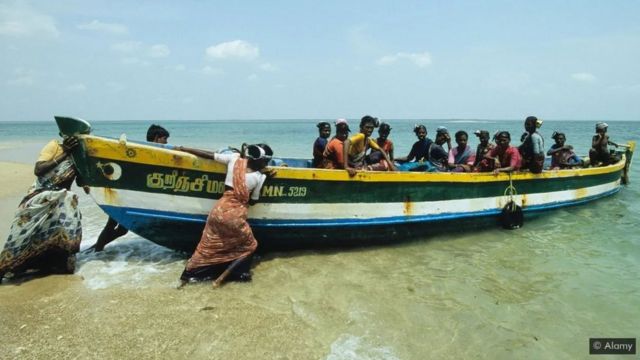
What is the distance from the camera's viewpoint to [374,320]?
4047 mm

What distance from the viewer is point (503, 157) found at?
7.17m

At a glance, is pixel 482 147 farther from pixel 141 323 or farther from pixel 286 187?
pixel 141 323

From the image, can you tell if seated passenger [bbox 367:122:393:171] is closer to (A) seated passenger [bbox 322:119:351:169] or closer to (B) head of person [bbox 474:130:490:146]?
(A) seated passenger [bbox 322:119:351:169]

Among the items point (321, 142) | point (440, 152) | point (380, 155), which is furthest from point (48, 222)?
point (440, 152)

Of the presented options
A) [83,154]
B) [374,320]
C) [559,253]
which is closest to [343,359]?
[374,320]

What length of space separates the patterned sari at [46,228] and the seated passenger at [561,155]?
9723mm

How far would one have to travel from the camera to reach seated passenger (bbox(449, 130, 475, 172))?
7824 millimetres

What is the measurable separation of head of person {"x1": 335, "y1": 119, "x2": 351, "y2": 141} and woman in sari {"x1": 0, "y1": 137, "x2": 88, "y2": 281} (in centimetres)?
324

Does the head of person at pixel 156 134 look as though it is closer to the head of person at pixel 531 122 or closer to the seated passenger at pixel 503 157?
the seated passenger at pixel 503 157

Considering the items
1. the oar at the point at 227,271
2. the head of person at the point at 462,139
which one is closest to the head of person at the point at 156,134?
the oar at the point at 227,271

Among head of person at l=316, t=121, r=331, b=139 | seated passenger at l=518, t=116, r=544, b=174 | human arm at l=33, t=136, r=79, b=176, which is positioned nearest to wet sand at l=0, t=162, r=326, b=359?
human arm at l=33, t=136, r=79, b=176

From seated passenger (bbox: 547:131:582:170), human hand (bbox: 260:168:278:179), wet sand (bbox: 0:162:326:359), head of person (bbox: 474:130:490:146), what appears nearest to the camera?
wet sand (bbox: 0:162:326:359)

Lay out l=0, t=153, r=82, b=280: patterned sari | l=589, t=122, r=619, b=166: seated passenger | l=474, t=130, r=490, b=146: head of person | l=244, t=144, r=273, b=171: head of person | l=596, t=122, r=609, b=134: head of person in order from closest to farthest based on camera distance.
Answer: l=0, t=153, r=82, b=280: patterned sari
l=244, t=144, r=273, b=171: head of person
l=474, t=130, r=490, b=146: head of person
l=596, t=122, r=609, b=134: head of person
l=589, t=122, r=619, b=166: seated passenger

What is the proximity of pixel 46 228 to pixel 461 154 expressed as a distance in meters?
6.98
